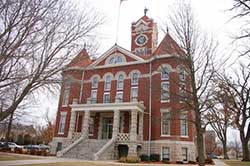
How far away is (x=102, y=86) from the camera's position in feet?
109

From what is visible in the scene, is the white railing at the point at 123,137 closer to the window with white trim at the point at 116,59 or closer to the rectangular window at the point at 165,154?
the rectangular window at the point at 165,154

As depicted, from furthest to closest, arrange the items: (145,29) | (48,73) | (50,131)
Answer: (50,131) < (145,29) < (48,73)

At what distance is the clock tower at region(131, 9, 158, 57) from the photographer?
135 feet

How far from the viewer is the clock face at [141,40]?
41.7 meters

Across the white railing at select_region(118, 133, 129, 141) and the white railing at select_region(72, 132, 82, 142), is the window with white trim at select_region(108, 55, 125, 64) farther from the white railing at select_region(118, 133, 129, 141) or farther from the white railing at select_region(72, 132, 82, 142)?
the white railing at select_region(118, 133, 129, 141)

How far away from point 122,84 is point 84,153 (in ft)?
34.1

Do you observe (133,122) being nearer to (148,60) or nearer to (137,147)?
(137,147)

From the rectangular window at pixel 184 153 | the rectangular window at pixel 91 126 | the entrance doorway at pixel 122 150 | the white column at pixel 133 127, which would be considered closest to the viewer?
the white column at pixel 133 127

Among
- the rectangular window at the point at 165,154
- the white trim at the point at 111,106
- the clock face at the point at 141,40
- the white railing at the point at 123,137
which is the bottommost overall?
the rectangular window at the point at 165,154

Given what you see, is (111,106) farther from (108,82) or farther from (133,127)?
(108,82)

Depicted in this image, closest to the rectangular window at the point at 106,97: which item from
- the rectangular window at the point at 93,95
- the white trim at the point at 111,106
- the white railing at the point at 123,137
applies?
the rectangular window at the point at 93,95

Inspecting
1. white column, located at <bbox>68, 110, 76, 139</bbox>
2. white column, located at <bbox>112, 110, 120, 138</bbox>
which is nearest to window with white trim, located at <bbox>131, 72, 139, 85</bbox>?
white column, located at <bbox>112, 110, 120, 138</bbox>

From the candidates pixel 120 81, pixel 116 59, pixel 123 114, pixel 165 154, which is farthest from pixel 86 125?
pixel 116 59

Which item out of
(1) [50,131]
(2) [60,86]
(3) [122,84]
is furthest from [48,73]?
(1) [50,131]
